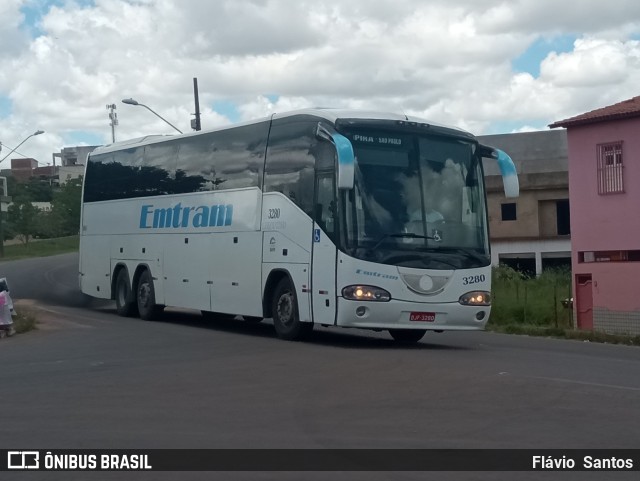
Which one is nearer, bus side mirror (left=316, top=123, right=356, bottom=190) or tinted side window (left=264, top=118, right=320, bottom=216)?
bus side mirror (left=316, top=123, right=356, bottom=190)

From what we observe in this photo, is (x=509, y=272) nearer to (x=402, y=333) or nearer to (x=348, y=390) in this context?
(x=402, y=333)

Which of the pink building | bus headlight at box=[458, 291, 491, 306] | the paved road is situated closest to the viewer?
the paved road

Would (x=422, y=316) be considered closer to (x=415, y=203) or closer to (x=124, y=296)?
(x=415, y=203)

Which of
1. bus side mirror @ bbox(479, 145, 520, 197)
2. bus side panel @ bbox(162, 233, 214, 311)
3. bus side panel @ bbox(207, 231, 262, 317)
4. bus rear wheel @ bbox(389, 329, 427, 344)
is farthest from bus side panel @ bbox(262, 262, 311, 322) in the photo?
bus side mirror @ bbox(479, 145, 520, 197)

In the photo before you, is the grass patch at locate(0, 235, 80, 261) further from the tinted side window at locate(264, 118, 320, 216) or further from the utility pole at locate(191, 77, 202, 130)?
the tinted side window at locate(264, 118, 320, 216)

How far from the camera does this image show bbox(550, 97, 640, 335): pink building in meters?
29.8

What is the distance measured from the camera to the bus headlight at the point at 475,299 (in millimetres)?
16891

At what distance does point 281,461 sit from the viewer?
8.40 m

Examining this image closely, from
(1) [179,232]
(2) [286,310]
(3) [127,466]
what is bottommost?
(3) [127,466]

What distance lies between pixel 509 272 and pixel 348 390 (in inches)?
1378

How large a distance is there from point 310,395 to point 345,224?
16.1ft

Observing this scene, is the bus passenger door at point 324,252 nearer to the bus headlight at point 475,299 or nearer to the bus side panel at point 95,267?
the bus headlight at point 475,299

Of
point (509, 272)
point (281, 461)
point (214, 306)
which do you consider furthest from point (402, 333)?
point (509, 272)

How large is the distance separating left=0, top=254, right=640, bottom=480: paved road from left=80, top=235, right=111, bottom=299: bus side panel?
5585 mm
